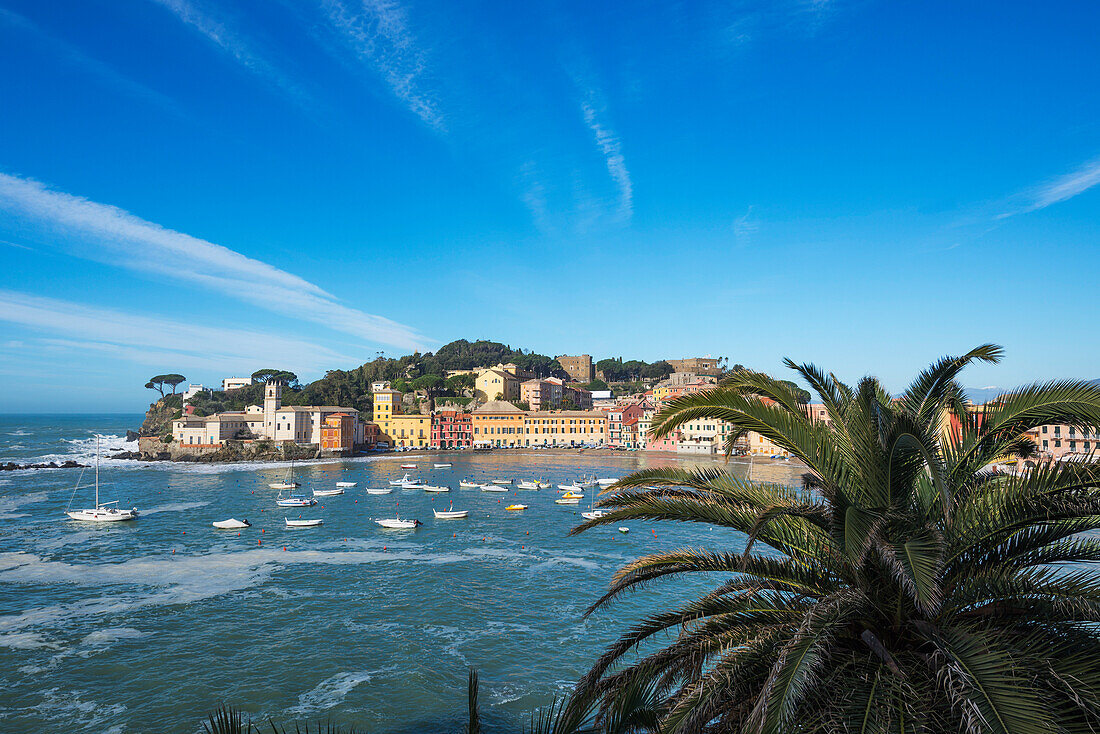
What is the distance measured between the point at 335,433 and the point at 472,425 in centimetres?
2105

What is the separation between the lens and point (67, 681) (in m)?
15.7

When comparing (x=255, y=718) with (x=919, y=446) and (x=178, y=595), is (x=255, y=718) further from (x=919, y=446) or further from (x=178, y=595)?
(x=919, y=446)

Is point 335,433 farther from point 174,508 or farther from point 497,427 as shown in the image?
point 174,508

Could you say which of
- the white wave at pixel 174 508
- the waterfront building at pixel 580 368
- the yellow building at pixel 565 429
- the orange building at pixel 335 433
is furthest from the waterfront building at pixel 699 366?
the white wave at pixel 174 508

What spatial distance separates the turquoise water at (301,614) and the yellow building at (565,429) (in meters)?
54.8

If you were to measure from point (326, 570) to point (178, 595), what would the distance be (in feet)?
17.5

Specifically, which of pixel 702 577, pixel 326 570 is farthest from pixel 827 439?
pixel 326 570

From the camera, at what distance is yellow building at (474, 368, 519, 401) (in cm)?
11331

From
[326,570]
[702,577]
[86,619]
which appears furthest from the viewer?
[326,570]

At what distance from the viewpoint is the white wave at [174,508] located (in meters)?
40.7

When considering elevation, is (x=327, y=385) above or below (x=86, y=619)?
above

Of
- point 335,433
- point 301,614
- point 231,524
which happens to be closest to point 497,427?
point 335,433

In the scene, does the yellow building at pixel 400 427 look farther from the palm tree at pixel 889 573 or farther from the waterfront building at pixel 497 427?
the palm tree at pixel 889 573

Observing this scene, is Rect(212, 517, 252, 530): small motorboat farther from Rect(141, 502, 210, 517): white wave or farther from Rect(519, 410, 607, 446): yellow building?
Rect(519, 410, 607, 446): yellow building
